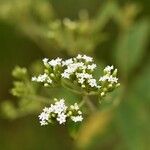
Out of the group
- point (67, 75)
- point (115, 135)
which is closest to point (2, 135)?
point (115, 135)

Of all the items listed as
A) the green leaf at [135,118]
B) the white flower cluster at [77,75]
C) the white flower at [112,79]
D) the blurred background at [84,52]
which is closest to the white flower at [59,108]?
the white flower cluster at [77,75]

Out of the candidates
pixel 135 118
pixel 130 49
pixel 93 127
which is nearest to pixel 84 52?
→ pixel 130 49

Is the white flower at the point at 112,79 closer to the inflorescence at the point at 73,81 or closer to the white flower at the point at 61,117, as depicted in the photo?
the inflorescence at the point at 73,81

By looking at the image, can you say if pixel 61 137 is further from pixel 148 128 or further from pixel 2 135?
pixel 148 128

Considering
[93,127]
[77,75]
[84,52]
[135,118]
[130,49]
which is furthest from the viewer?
[93,127]

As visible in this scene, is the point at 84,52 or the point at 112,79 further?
the point at 84,52

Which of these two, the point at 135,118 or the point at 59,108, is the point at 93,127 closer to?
the point at 135,118

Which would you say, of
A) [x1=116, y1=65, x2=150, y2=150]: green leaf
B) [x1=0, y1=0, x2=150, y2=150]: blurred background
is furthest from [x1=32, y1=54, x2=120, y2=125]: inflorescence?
[x1=116, y1=65, x2=150, y2=150]: green leaf

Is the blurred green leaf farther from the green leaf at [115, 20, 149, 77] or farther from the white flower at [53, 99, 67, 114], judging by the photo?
the white flower at [53, 99, 67, 114]
